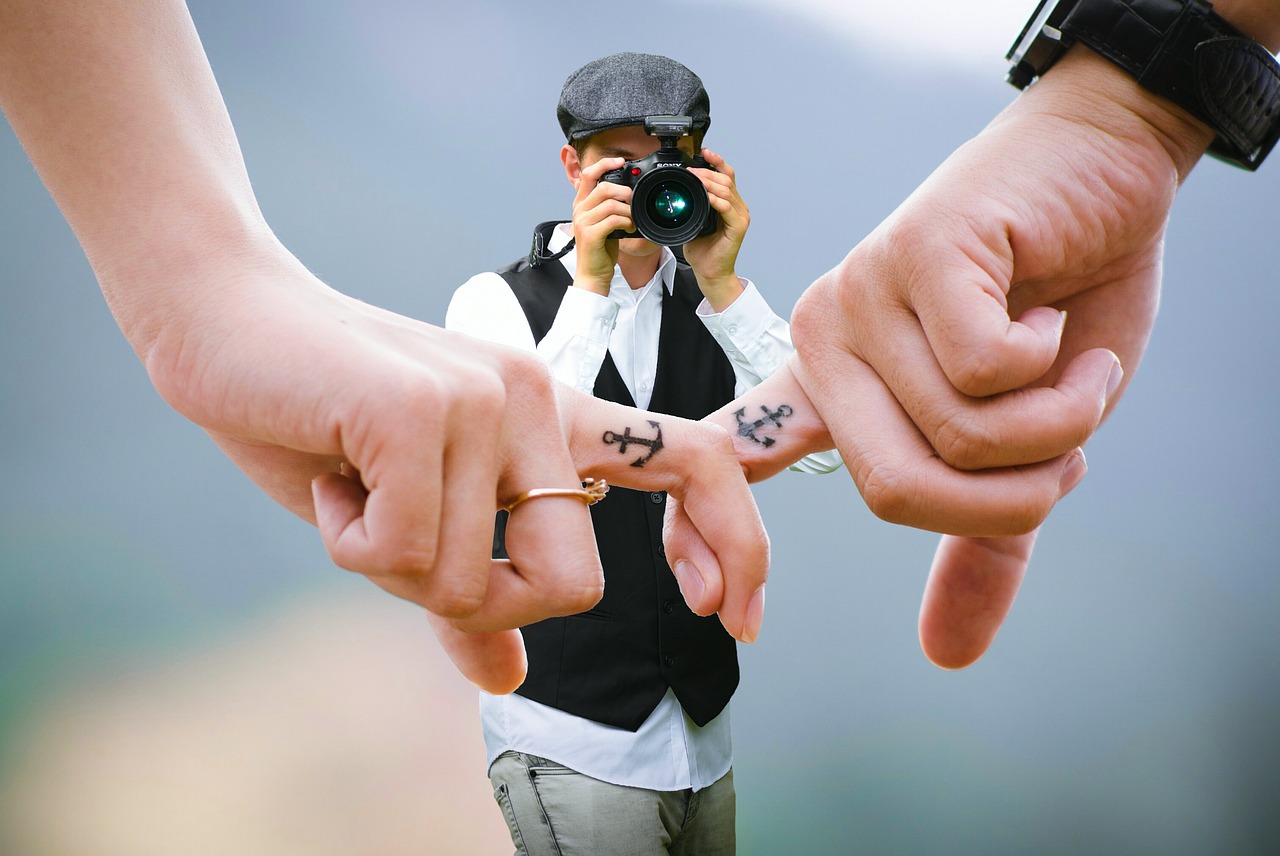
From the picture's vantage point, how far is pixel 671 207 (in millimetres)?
1931

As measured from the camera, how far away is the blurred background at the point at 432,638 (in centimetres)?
284

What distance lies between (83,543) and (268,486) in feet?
9.01

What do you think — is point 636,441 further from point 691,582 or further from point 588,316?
point 588,316

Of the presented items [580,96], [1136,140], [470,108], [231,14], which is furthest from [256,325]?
[231,14]

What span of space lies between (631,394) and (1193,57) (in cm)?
137

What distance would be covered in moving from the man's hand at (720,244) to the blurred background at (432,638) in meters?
1.19

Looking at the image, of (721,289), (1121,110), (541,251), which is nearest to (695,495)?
(1121,110)

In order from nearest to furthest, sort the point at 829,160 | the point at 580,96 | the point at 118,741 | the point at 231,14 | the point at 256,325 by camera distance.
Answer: the point at 256,325 < the point at 580,96 < the point at 118,741 < the point at 231,14 < the point at 829,160

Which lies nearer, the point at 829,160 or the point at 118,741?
the point at 118,741

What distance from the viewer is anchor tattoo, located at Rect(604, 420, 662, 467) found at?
2.53 ft

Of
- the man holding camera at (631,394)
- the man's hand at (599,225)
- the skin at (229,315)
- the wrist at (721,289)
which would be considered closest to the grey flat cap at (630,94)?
the man holding camera at (631,394)

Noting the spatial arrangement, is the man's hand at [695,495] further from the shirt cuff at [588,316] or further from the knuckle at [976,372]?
the shirt cuff at [588,316]

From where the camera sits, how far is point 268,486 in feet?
2.02

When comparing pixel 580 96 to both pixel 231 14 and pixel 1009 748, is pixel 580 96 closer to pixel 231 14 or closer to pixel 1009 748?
pixel 231 14
